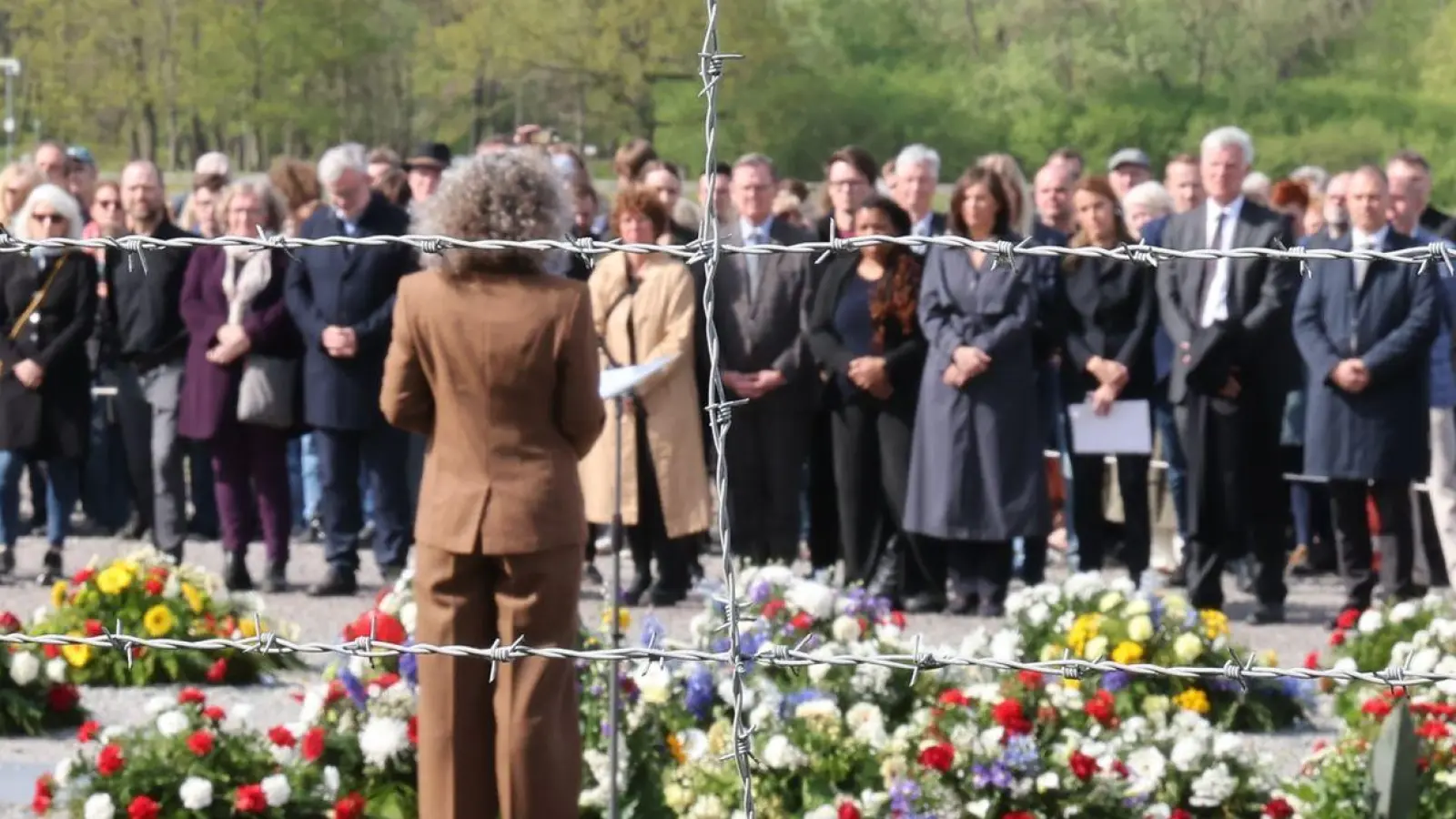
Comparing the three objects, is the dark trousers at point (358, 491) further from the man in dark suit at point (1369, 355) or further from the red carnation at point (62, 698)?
the man in dark suit at point (1369, 355)

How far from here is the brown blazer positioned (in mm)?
5047

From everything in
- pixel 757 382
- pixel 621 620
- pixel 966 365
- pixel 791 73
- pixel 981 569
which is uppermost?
pixel 791 73

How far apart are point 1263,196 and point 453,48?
1395 centimetres

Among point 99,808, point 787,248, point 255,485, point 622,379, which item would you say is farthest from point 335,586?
point 787,248

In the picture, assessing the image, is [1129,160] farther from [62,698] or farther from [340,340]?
[62,698]

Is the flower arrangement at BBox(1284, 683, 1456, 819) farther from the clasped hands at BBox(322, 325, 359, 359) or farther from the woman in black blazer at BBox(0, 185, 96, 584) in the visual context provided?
the woman in black blazer at BBox(0, 185, 96, 584)

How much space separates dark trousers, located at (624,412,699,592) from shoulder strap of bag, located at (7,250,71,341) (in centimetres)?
263

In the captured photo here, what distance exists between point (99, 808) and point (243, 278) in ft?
16.3

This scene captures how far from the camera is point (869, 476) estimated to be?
10.3m

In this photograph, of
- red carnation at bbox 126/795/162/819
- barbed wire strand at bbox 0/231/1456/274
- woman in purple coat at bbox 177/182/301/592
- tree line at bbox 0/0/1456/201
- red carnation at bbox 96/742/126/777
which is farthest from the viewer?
tree line at bbox 0/0/1456/201

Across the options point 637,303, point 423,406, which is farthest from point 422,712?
point 637,303

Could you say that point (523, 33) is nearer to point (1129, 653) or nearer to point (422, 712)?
point (1129, 653)

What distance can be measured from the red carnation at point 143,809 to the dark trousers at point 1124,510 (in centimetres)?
534

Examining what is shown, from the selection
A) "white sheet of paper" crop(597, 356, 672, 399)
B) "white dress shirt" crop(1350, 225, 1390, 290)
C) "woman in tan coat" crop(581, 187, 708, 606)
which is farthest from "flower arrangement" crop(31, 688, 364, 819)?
"white dress shirt" crop(1350, 225, 1390, 290)
